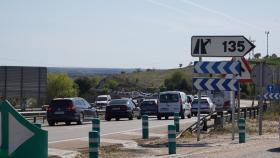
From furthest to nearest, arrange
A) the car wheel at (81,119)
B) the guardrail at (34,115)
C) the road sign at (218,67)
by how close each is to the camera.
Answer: the guardrail at (34,115) < the car wheel at (81,119) < the road sign at (218,67)

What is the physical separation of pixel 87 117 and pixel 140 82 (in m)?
127

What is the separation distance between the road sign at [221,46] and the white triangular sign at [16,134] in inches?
559

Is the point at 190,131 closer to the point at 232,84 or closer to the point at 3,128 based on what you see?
the point at 232,84

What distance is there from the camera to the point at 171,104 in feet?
154

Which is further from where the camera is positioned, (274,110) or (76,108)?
(274,110)

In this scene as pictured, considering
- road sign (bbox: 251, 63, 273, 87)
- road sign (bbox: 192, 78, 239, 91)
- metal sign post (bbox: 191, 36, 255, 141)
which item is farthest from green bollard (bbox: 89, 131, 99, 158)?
road sign (bbox: 251, 63, 273, 87)

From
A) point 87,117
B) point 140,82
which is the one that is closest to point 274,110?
point 87,117

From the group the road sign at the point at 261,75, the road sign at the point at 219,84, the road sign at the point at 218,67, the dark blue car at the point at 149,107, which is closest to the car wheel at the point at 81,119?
the road sign at the point at 261,75

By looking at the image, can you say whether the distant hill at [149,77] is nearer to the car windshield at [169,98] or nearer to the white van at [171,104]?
the car windshield at [169,98]

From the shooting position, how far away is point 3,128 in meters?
9.77

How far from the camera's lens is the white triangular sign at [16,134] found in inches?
384

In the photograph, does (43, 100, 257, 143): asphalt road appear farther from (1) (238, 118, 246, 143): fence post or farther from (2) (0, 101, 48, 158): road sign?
(2) (0, 101, 48, 158): road sign

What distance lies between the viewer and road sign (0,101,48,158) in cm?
974

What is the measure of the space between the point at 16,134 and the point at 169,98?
125ft
